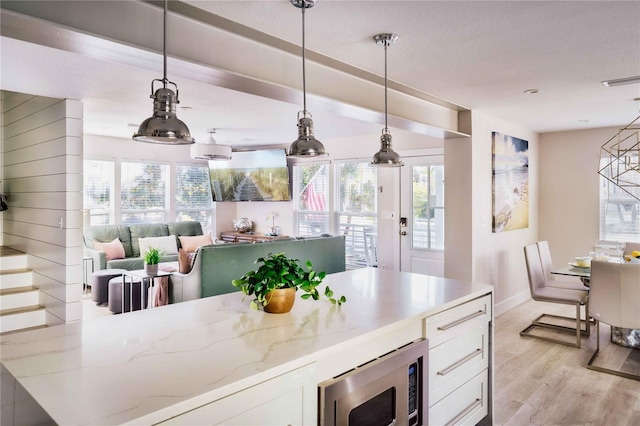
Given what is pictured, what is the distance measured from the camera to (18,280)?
4.31 m

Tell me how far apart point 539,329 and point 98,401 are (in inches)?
180

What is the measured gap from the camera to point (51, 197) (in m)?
4.09

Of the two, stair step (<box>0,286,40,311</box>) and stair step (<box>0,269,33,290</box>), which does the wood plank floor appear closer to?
stair step (<box>0,286,40,311</box>)

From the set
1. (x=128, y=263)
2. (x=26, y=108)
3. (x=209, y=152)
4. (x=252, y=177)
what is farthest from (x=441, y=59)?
(x=252, y=177)

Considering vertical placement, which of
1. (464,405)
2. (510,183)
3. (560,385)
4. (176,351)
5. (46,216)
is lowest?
(560,385)

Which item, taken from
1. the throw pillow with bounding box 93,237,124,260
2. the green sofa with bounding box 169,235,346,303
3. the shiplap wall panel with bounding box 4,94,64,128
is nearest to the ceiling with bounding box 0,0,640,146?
the shiplap wall panel with bounding box 4,94,64,128

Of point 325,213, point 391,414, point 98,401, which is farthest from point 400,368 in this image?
point 325,213

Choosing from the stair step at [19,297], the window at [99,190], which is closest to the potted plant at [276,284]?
the stair step at [19,297]

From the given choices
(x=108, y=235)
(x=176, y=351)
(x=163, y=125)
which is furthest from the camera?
(x=108, y=235)

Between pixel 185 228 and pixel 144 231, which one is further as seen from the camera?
pixel 185 228

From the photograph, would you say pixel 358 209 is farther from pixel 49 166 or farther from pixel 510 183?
pixel 49 166

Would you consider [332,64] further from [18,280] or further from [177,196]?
[177,196]

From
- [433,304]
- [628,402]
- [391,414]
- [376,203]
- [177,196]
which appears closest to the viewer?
[391,414]

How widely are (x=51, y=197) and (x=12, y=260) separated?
91 cm
